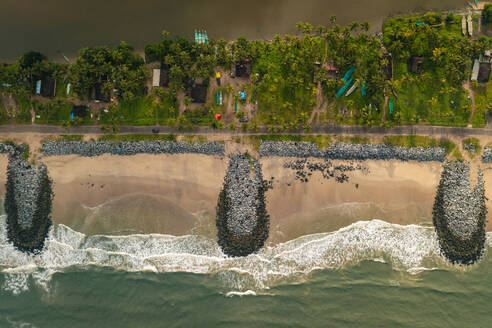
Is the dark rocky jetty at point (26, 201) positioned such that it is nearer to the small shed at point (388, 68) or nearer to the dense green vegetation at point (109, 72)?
the dense green vegetation at point (109, 72)

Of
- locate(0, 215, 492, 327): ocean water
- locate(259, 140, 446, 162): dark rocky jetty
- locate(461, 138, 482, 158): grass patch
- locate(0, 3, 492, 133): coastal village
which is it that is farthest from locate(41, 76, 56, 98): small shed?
locate(461, 138, 482, 158): grass patch

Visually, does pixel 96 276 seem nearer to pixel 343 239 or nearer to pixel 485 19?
pixel 343 239

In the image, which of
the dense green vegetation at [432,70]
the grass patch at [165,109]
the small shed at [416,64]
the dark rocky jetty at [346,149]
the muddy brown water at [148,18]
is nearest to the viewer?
the dense green vegetation at [432,70]

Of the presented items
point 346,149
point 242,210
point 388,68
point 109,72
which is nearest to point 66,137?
point 109,72

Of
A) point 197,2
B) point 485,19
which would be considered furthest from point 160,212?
point 485,19

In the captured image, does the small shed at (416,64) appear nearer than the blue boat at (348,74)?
Yes

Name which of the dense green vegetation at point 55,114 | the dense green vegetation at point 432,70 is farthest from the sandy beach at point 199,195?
the dense green vegetation at point 432,70

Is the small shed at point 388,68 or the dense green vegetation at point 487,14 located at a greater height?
the dense green vegetation at point 487,14

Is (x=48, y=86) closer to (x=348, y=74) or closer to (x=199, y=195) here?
(x=199, y=195)

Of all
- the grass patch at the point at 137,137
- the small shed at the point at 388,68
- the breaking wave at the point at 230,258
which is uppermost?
the small shed at the point at 388,68
